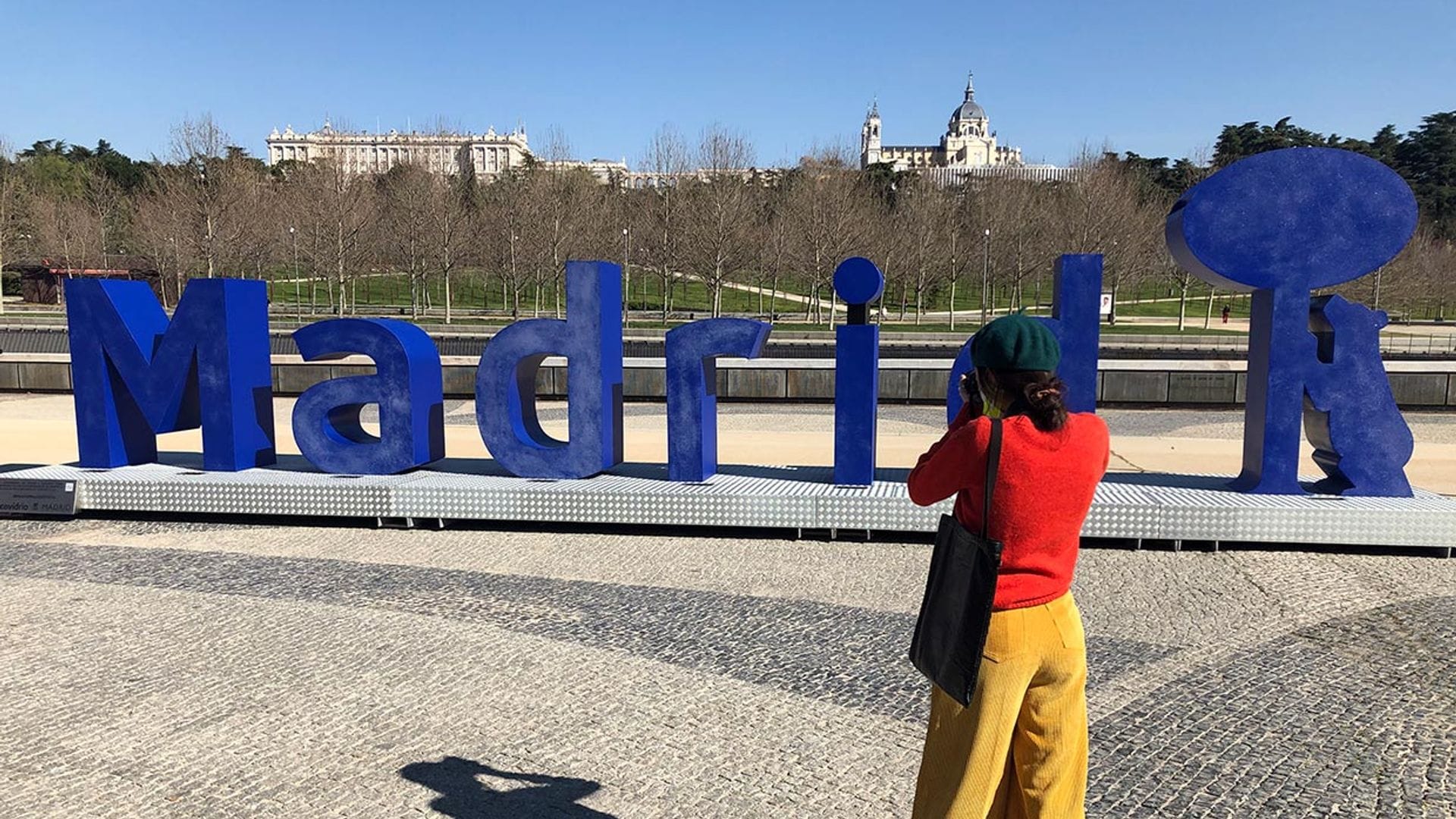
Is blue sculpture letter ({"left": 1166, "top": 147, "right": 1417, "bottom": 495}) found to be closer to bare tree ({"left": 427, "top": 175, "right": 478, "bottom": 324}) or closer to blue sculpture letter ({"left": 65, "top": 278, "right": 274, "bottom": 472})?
blue sculpture letter ({"left": 65, "top": 278, "right": 274, "bottom": 472})

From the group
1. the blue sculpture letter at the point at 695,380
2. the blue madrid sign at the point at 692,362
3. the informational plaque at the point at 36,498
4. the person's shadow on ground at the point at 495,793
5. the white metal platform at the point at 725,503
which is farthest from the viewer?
the informational plaque at the point at 36,498

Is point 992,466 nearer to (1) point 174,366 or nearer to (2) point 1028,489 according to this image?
(2) point 1028,489

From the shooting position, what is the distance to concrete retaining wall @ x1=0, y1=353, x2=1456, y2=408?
18812 mm

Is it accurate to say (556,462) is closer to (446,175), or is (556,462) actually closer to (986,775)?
(986,775)

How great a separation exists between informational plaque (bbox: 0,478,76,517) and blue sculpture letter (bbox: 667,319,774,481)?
632 centimetres

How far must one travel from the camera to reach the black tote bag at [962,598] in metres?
2.74

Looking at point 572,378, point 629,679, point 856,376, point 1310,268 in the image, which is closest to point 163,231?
point 572,378

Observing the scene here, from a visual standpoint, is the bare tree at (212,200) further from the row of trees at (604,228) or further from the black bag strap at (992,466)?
the black bag strap at (992,466)

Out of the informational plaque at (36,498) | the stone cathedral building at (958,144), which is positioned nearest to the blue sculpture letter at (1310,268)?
the informational plaque at (36,498)

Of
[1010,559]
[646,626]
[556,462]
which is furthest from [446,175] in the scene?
[1010,559]

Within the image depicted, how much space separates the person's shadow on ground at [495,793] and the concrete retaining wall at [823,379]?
15.5 metres

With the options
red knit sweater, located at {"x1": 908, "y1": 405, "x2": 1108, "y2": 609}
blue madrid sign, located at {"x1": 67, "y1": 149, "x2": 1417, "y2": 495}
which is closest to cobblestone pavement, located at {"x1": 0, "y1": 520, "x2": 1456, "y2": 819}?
blue madrid sign, located at {"x1": 67, "y1": 149, "x2": 1417, "y2": 495}

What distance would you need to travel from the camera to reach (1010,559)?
2818mm

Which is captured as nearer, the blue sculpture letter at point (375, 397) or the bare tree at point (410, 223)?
the blue sculpture letter at point (375, 397)
